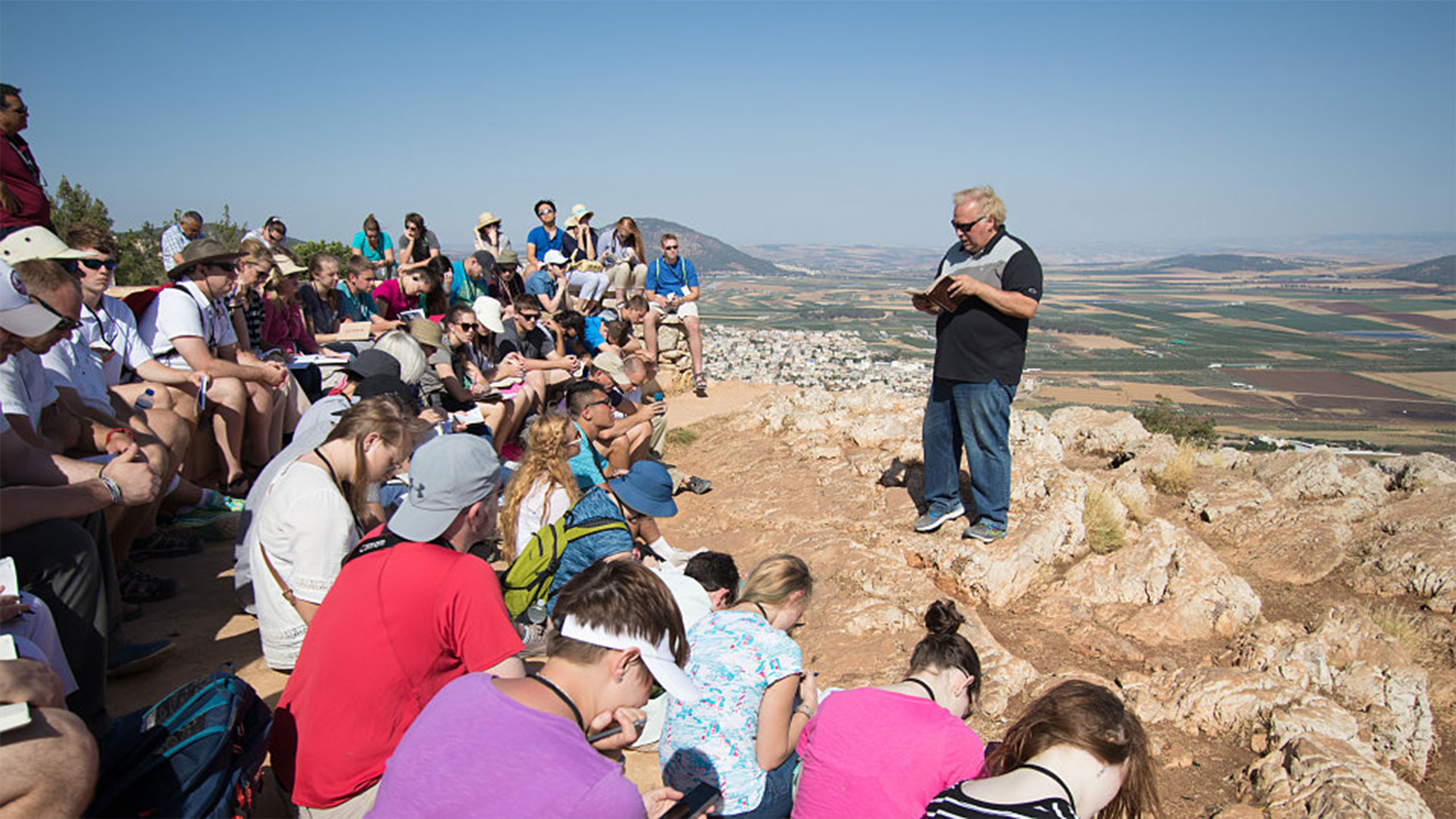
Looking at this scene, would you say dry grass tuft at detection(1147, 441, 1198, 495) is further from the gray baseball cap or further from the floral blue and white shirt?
the gray baseball cap

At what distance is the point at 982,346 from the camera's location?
5.03 meters

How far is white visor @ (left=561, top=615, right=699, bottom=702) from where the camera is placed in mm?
1884

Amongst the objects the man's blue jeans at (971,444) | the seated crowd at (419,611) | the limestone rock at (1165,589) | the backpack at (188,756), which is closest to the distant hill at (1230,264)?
the limestone rock at (1165,589)

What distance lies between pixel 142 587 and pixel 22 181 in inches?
137

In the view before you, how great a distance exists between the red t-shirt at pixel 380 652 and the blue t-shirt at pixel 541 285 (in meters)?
8.09

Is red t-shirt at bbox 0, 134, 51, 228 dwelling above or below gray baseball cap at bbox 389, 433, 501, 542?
above

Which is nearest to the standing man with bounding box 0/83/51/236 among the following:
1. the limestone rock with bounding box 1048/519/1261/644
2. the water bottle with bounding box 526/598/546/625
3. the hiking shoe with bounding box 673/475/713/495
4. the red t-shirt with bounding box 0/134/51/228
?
the red t-shirt with bounding box 0/134/51/228

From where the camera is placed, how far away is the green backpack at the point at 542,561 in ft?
12.3

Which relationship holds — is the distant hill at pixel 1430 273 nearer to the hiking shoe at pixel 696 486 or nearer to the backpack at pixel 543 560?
the hiking shoe at pixel 696 486

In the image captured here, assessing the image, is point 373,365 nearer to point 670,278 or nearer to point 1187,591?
point 1187,591

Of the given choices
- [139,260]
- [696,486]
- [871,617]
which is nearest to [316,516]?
[871,617]

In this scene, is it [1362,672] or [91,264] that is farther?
[91,264]

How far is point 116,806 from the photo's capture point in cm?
204

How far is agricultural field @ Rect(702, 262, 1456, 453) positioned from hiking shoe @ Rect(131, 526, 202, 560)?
85.8 ft
